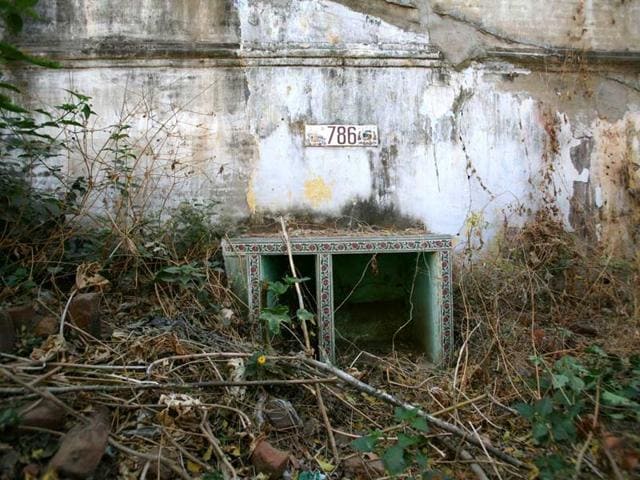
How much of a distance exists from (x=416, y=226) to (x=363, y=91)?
1.38 m

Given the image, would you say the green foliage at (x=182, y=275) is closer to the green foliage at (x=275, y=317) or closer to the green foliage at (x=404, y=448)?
the green foliage at (x=275, y=317)

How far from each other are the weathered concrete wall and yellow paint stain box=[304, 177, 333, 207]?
0.7 inches

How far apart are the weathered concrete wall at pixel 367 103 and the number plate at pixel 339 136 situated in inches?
2.7

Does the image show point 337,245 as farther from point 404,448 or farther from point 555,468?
point 555,468

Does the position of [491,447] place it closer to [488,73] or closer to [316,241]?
[316,241]

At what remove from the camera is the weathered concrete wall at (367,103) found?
4891 millimetres

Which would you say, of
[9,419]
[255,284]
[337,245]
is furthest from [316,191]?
[9,419]

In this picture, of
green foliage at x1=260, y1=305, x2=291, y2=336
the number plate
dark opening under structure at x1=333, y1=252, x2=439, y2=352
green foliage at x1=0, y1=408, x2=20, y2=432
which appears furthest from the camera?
the number plate

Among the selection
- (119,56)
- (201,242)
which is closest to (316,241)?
(201,242)

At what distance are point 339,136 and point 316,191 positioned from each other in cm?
57

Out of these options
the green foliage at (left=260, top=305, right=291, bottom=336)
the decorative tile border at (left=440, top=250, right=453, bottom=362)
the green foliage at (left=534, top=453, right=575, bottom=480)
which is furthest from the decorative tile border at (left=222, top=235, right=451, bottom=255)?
Answer: the green foliage at (left=534, top=453, right=575, bottom=480)

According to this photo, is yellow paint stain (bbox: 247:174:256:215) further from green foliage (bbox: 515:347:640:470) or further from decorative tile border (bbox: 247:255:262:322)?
green foliage (bbox: 515:347:640:470)

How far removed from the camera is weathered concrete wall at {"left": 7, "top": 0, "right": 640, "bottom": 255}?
4.89 metres

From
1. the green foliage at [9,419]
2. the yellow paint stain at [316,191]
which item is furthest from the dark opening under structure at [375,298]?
the green foliage at [9,419]
